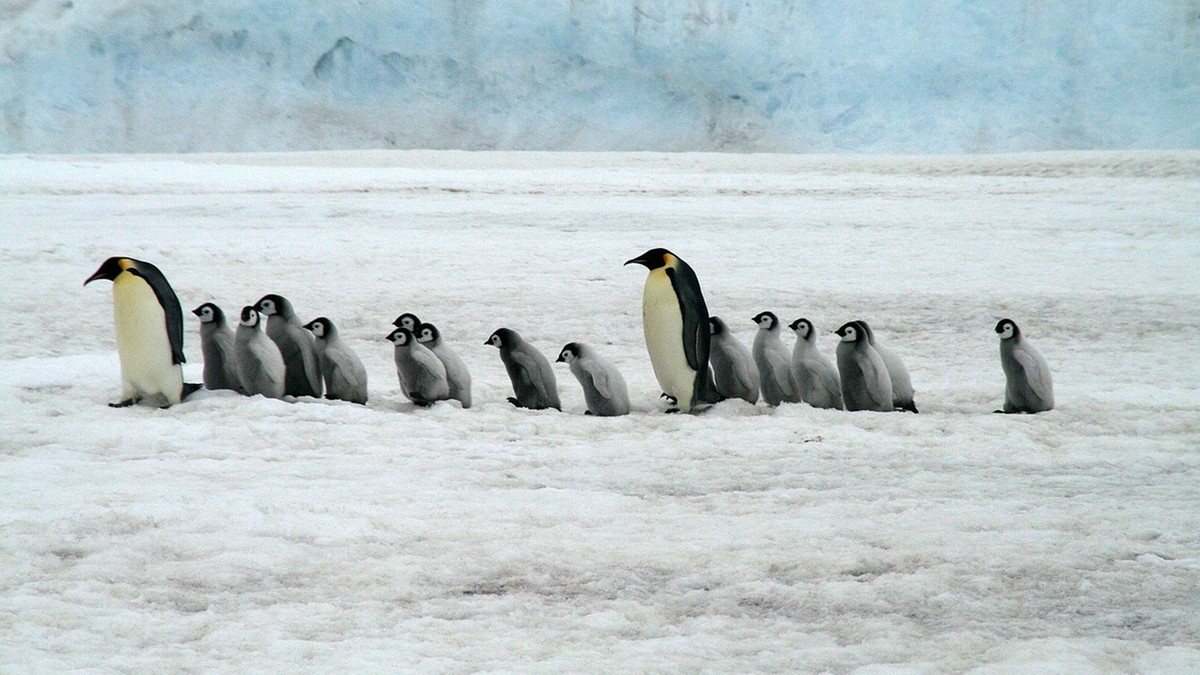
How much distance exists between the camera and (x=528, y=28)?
60.0 ft

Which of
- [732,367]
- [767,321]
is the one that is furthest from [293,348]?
[767,321]

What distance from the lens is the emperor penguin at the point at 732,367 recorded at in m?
4.94

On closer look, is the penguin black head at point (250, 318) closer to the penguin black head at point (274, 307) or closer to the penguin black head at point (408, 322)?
the penguin black head at point (274, 307)

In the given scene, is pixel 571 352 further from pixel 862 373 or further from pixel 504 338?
pixel 862 373

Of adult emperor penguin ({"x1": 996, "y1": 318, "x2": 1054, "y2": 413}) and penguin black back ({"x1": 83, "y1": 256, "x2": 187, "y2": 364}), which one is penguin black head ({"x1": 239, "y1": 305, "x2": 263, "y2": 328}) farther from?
adult emperor penguin ({"x1": 996, "y1": 318, "x2": 1054, "y2": 413})

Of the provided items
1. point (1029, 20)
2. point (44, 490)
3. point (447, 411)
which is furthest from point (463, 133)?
point (44, 490)

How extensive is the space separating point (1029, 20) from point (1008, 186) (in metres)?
6.86

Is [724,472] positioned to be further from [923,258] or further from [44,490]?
[923,258]

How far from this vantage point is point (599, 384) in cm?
457

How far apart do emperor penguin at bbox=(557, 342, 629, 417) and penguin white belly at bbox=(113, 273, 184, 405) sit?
1551mm

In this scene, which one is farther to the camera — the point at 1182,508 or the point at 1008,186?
the point at 1008,186

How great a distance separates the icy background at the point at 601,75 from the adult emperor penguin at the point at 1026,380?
1278 centimetres

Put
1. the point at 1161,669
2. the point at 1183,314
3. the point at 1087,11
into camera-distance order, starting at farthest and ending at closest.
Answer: the point at 1087,11 → the point at 1183,314 → the point at 1161,669

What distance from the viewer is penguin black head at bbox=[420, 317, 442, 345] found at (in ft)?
15.8
